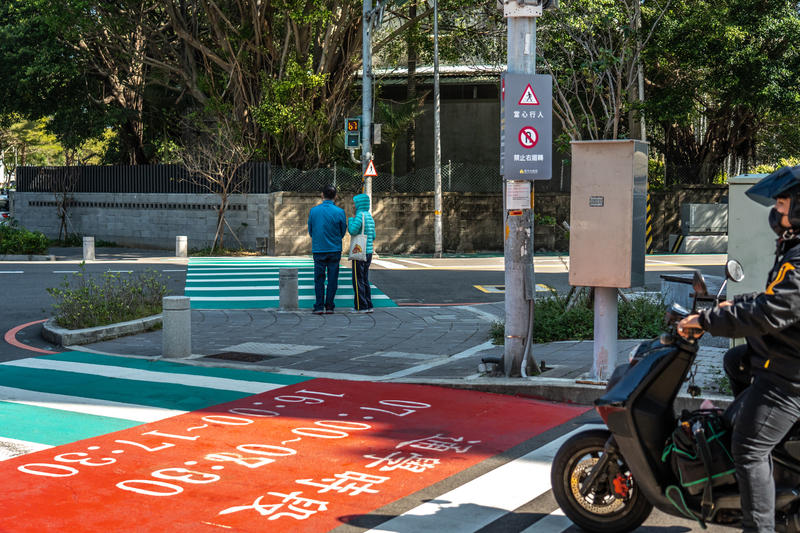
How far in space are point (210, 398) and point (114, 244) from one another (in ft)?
72.0

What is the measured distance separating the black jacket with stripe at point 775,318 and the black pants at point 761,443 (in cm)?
10

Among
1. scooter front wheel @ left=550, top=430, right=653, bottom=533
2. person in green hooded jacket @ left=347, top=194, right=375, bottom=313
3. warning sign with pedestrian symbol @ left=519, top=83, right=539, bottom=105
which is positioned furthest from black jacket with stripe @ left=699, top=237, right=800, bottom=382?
person in green hooded jacket @ left=347, top=194, right=375, bottom=313

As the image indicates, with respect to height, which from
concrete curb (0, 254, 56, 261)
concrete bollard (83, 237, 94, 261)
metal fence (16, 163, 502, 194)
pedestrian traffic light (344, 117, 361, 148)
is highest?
pedestrian traffic light (344, 117, 361, 148)

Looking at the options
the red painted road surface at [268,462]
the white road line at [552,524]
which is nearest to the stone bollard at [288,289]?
the red painted road surface at [268,462]

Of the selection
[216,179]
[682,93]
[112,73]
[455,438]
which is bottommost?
[455,438]

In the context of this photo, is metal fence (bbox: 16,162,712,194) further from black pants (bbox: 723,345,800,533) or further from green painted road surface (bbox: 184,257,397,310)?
black pants (bbox: 723,345,800,533)

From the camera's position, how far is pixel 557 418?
6.42 meters

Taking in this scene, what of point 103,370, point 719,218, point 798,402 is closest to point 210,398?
point 103,370

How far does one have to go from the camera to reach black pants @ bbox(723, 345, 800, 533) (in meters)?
3.45

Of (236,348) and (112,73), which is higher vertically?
(112,73)

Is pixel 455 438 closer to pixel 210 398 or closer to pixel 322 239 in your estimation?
pixel 210 398

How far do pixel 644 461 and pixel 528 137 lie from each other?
410cm

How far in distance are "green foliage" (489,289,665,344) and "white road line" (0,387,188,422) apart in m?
4.54

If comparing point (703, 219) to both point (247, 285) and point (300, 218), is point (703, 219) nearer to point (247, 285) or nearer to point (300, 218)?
point (300, 218)
